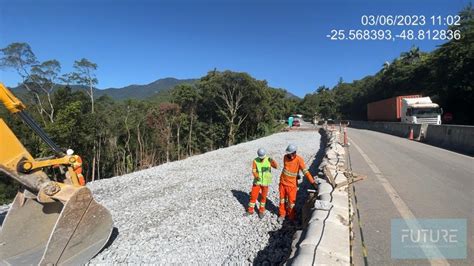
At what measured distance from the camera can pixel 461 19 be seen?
38781mm

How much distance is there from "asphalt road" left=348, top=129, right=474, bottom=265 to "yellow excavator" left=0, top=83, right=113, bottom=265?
369 centimetres

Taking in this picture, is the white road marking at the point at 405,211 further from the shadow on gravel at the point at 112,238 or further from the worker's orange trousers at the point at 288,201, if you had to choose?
the shadow on gravel at the point at 112,238

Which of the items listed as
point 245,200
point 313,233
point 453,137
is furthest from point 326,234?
point 453,137

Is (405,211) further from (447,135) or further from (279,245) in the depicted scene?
(447,135)

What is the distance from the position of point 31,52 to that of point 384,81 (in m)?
61.7

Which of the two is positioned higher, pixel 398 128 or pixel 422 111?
pixel 422 111

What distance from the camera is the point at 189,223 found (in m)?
6.84

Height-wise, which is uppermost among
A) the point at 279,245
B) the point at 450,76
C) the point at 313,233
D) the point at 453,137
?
the point at 450,76

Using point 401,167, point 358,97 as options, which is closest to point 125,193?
point 401,167

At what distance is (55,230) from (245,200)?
476 cm

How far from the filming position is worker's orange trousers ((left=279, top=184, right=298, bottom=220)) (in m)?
6.82

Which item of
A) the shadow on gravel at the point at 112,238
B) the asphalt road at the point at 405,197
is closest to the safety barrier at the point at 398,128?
the asphalt road at the point at 405,197

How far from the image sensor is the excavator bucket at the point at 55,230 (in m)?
4.63

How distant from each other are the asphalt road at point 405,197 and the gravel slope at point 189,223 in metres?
1.38
